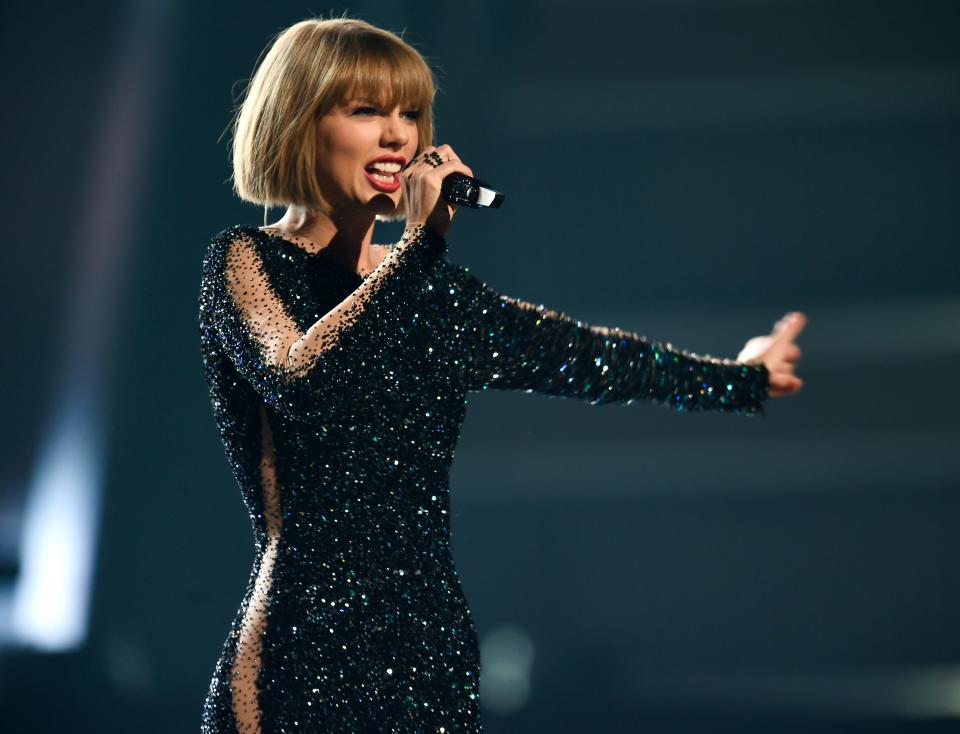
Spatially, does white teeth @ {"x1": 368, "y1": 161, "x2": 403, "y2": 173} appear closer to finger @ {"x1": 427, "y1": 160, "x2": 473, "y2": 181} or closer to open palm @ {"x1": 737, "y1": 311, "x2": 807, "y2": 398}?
finger @ {"x1": 427, "y1": 160, "x2": 473, "y2": 181}

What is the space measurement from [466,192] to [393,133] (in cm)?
19

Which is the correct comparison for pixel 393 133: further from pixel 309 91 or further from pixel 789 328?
pixel 789 328

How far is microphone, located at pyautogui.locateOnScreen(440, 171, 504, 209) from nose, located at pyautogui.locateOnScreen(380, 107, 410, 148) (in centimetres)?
17

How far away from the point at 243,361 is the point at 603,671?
1929 millimetres

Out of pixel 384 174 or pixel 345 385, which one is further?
pixel 384 174

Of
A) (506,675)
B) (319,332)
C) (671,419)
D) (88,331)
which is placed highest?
(88,331)

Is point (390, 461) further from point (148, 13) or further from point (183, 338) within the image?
point (148, 13)

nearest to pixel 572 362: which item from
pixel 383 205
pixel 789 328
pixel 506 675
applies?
pixel 383 205

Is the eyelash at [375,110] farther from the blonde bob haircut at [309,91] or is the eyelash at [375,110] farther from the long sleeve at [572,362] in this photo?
the long sleeve at [572,362]

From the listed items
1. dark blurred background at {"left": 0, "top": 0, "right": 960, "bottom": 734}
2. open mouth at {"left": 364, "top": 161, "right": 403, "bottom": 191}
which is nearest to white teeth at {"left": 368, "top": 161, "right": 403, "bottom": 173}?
open mouth at {"left": 364, "top": 161, "right": 403, "bottom": 191}

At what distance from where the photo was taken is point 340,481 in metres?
1.00

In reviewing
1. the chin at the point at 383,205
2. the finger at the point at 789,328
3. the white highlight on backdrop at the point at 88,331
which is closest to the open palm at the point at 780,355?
the finger at the point at 789,328

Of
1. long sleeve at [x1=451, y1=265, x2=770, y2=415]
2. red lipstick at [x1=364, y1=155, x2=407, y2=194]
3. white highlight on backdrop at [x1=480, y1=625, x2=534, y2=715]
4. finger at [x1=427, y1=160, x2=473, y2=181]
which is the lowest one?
white highlight on backdrop at [x1=480, y1=625, x2=534, y2=715]

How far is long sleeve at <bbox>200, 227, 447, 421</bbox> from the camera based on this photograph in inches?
34.9
